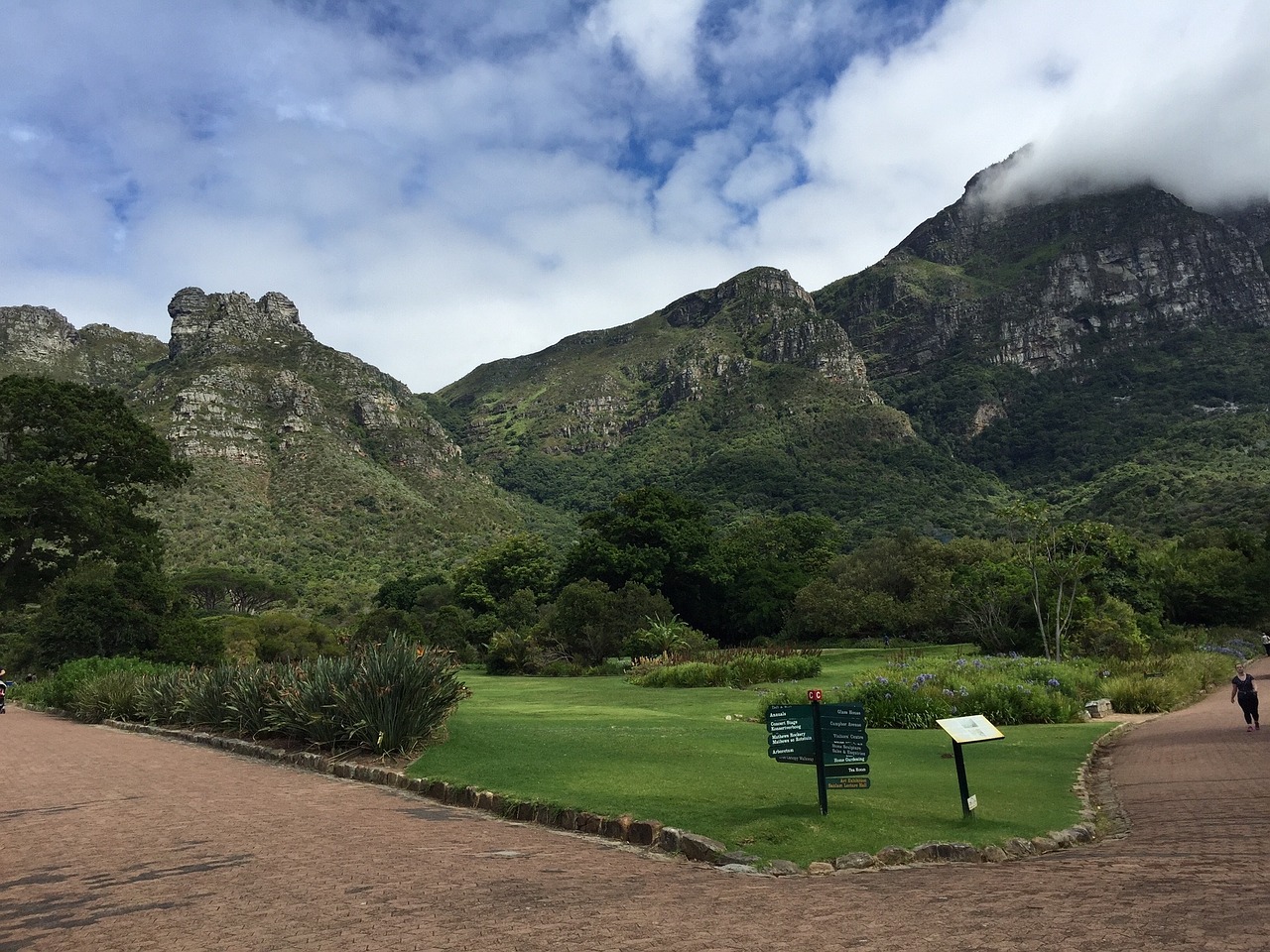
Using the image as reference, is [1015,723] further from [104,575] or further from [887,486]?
[887,486]

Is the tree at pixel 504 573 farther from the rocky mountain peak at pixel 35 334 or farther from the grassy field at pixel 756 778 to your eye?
the rocky mountain peak at pixel 35 334

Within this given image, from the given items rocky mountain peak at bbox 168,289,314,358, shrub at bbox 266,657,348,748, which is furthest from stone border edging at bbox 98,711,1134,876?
rocky mountain peak at bbox 168,289,314,358

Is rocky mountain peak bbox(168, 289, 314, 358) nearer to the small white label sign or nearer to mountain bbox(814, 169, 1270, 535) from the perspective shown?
mountain bbox(814, 169, 1270, 535)

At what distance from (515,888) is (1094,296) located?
202059mm

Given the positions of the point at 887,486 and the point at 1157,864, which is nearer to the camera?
the point at 1157,864

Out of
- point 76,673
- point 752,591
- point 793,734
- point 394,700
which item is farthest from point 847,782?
point 752,591

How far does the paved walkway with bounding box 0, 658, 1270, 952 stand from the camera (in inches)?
186

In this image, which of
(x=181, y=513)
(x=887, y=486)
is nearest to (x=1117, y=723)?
(x=181, y=513)

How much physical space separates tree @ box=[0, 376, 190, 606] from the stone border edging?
2332 centimetres

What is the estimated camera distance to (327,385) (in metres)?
112

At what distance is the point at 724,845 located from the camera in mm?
6988

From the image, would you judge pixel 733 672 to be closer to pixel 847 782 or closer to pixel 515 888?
pixel 847 782

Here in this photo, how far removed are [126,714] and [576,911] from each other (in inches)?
715

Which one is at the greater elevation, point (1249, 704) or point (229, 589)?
point (229, 589)
